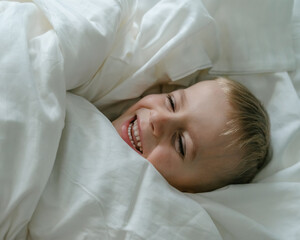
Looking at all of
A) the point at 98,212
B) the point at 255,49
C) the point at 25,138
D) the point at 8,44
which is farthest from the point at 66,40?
the point at 255,49

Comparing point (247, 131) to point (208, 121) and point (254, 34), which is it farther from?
point (254, 34)

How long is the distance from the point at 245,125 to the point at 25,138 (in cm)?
54

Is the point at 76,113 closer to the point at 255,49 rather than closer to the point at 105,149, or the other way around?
the point at 105,149

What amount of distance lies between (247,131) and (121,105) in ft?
1.22

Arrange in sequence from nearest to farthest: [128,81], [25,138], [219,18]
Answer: [25,138]
[128,81]
[219,18]

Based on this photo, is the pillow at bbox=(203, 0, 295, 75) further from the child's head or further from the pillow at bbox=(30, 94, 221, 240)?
the pillow at bbox=(30, 94, 221, 240)

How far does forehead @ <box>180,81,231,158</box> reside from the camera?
97cm

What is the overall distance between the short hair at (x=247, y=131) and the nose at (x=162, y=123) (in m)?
0.13

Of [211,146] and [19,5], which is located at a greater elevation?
[19,5]

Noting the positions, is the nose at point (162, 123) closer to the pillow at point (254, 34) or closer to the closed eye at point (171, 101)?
the closed eye at point (171, 101)

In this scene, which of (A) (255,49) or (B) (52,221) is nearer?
(B) (52,221)

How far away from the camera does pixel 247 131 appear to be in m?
1.00

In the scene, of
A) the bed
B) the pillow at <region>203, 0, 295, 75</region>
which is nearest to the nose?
the bed

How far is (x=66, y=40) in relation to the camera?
3.00 feet
